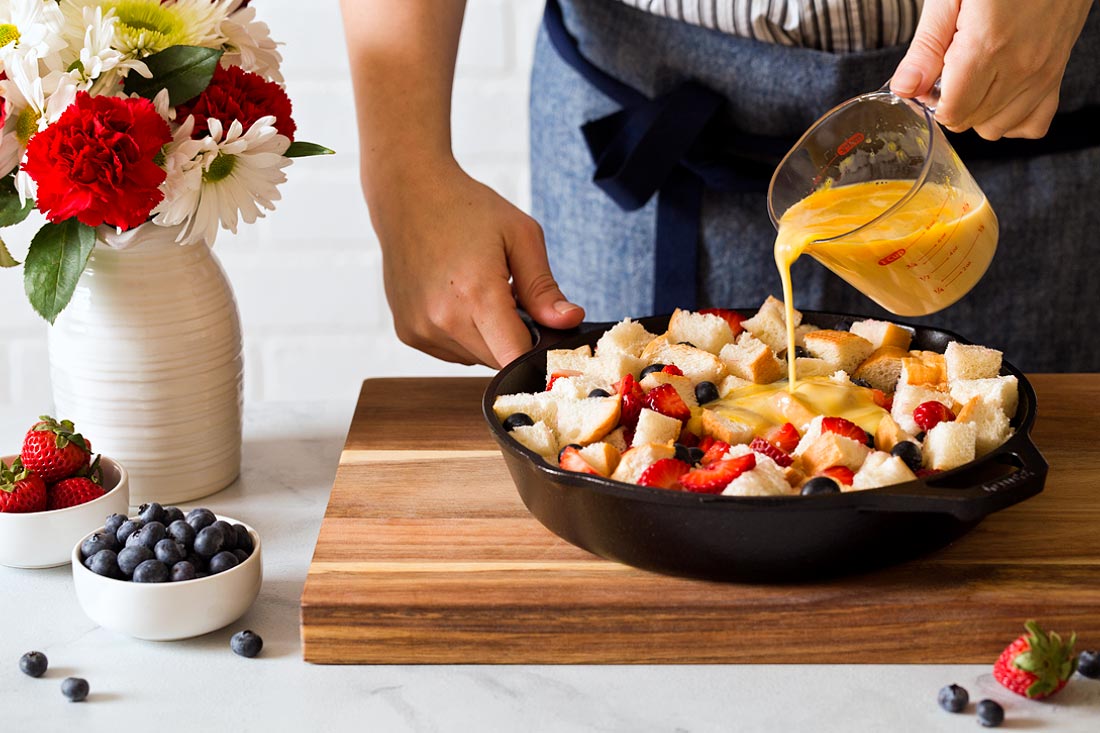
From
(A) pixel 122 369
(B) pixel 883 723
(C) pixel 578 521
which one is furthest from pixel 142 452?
(B) pixel 883 723

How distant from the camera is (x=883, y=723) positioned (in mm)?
1184

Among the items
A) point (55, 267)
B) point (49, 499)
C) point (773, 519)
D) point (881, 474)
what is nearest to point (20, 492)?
point (49, 499)

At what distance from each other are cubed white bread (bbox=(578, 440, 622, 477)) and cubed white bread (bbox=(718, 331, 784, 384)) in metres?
0.32

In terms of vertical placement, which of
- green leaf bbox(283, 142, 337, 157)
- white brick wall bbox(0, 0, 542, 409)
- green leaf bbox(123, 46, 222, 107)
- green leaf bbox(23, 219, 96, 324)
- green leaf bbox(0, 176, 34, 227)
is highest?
green leaf bbox(123, 46, 222, 107)

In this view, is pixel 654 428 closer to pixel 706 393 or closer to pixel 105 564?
pixel 706 393

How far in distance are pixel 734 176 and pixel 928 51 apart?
64 cm

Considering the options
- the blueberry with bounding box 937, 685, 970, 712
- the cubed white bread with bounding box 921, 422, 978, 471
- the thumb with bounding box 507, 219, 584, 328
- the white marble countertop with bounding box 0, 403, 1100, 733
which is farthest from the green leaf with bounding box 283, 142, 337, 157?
the blueberry with bounding box 937, 685, 970, 712

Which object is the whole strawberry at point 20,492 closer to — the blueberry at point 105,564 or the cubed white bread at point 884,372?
the blueberry at point 105,564

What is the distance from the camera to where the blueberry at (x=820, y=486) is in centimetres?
127

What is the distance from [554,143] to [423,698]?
53.6 inches

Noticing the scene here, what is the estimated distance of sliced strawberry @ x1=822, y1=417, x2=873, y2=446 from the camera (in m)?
1.41

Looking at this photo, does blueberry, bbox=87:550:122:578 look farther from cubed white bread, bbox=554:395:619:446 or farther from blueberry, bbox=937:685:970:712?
blueberry, bbox=937:685:970:712

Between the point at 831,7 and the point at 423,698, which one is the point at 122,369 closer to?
the point at 423,698

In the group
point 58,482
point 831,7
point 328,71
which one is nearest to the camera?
point 58,482
